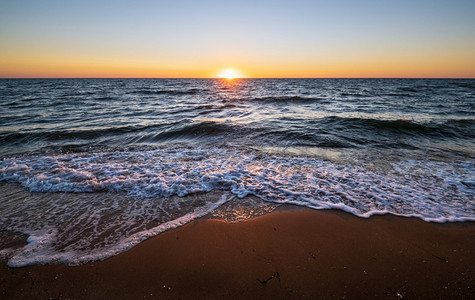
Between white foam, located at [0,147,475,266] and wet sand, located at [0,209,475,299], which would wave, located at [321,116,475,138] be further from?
wet sand, located at [0,209,475,299]

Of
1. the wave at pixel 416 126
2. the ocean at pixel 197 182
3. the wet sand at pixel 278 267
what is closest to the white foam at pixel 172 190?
the ocean at pixel 197 182

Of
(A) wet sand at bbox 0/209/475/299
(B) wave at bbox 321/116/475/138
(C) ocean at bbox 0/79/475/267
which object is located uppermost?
(B) wave at bbox 321/116/475/138

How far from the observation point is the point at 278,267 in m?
2.40

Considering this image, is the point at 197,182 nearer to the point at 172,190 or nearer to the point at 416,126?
the point at 172,190

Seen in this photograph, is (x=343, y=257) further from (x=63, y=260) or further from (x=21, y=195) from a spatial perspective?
(x=21, y=195)

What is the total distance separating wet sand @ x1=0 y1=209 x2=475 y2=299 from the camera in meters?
2.14

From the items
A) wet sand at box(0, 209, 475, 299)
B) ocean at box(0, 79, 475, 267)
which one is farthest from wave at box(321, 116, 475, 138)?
wet sand at box(0, 209, 475, 299)

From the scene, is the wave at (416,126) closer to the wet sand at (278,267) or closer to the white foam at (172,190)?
the white foam at (172,190)

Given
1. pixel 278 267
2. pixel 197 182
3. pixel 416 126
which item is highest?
pixel 416 126

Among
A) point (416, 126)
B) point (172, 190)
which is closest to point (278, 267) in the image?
→ point (172, 190)

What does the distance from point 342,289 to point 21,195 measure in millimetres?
5452

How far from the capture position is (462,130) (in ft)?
30.5

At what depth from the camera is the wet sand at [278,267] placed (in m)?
2.14

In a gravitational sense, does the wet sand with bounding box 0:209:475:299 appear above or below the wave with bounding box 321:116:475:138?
below
